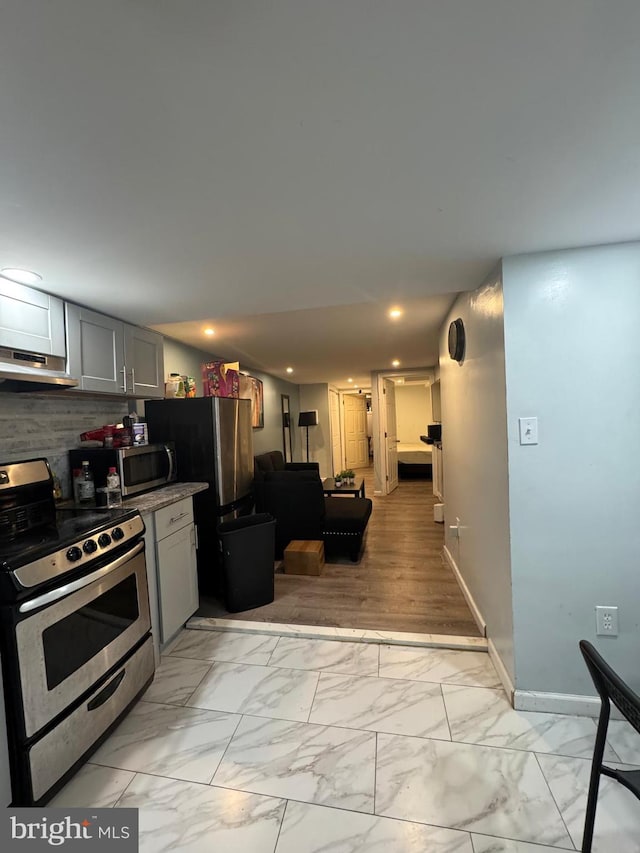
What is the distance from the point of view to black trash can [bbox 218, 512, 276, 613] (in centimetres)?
252

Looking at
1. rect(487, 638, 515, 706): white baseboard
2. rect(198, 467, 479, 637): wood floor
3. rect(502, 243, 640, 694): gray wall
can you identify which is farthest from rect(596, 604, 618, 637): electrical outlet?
rect(198, 467, 479, 637): wood floor

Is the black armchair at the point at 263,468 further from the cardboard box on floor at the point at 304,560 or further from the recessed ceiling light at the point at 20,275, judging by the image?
the recessed ceiling light at the point at 20,275

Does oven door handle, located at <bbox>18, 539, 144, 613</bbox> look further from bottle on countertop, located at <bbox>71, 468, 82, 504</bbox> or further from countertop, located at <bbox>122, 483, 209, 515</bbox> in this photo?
bottle on countertop, located at <bbox>71, 468, 82, 504</bbox>

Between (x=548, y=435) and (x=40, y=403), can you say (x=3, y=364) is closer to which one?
(x=40, y=403)

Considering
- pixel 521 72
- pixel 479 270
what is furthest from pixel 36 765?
pixel 479 270

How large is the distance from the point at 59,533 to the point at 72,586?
260 mm

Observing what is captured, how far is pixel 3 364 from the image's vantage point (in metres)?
1.58

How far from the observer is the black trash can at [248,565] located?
2.52 metres

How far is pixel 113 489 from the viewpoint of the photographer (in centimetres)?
210

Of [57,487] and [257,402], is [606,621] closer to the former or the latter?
[57,487]

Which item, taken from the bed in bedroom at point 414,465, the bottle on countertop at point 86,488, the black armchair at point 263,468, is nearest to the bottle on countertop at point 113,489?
the bottle on countertop at point 86,488

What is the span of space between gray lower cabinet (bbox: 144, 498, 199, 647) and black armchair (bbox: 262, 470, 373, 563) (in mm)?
1040

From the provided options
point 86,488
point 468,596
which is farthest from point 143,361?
point 468,596

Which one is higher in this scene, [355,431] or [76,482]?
[355,431]
